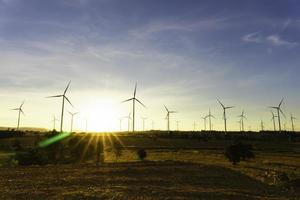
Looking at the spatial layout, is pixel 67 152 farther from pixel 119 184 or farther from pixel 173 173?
pixel 119 184

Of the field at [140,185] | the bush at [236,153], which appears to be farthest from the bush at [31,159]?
the bush at [236,153]

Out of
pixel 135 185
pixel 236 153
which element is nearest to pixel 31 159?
pixel 135 185

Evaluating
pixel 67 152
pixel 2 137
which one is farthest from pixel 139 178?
pixel 2 137

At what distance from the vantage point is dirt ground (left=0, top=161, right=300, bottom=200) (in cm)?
2522

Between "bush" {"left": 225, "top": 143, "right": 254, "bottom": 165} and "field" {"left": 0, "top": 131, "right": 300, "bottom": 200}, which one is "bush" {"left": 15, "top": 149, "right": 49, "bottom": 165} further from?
"bush" {"left": 225, "top": 143, "right": 254, "bottom": 165}

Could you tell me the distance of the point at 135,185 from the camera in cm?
2991

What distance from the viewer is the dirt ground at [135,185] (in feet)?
82.7

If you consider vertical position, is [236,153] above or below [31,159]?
above

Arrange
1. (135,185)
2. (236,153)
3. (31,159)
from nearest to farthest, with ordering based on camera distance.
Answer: (135,185), (31,159), (236,153)

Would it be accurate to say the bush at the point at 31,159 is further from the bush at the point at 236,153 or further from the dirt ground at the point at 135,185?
the bush at the point at 236,153

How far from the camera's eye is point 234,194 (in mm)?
25969

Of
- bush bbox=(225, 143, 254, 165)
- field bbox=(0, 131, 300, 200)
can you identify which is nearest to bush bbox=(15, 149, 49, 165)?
field bbox=(0, 131, 300, 200)

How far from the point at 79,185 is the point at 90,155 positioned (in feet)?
143

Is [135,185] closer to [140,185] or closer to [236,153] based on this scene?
[140,185]
